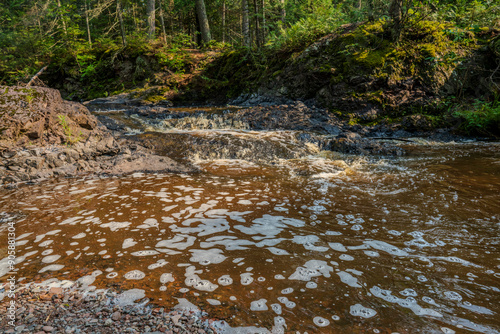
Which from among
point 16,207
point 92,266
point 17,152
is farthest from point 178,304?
Answer: point 17,152

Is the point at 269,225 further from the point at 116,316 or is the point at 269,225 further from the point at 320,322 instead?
the point at 116,316

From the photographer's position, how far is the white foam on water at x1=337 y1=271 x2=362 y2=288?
7.00ft

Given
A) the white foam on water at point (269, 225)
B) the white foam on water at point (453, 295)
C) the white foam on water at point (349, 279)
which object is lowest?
A: the white foam on water at point (453, 295)

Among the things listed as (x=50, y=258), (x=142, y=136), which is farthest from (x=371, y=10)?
(x=50, y=258)

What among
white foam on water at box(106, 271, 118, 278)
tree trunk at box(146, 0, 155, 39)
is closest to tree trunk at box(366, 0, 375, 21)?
white foam on water at box(106, 271, 118, 278)

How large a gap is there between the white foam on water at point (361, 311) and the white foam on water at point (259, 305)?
2.00 ft

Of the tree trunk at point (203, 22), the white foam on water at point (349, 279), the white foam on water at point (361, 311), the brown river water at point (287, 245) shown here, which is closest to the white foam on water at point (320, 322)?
the brown river water at point (287, 245)

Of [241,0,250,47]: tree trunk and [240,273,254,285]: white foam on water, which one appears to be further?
[241,0,250,47]: tree trunk

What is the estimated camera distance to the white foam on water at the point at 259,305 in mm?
1905

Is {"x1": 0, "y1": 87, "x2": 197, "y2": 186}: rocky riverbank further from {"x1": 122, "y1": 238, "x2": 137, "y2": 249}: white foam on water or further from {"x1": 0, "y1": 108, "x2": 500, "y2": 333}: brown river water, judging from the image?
{"x1": 122, "y1": 238, "x2": 137, "y2": 249}: white foam on water

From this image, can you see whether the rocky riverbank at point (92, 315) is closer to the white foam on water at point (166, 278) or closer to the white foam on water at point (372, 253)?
the white foam on water at point (166, 278)

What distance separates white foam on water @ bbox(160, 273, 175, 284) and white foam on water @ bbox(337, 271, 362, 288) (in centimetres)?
143

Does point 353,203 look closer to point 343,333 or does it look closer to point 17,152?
point 343,333

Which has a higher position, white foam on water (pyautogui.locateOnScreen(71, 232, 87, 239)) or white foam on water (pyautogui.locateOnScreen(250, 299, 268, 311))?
white foam on water (pyautogui.locateOnScreen(71, 232, 87, 239))
